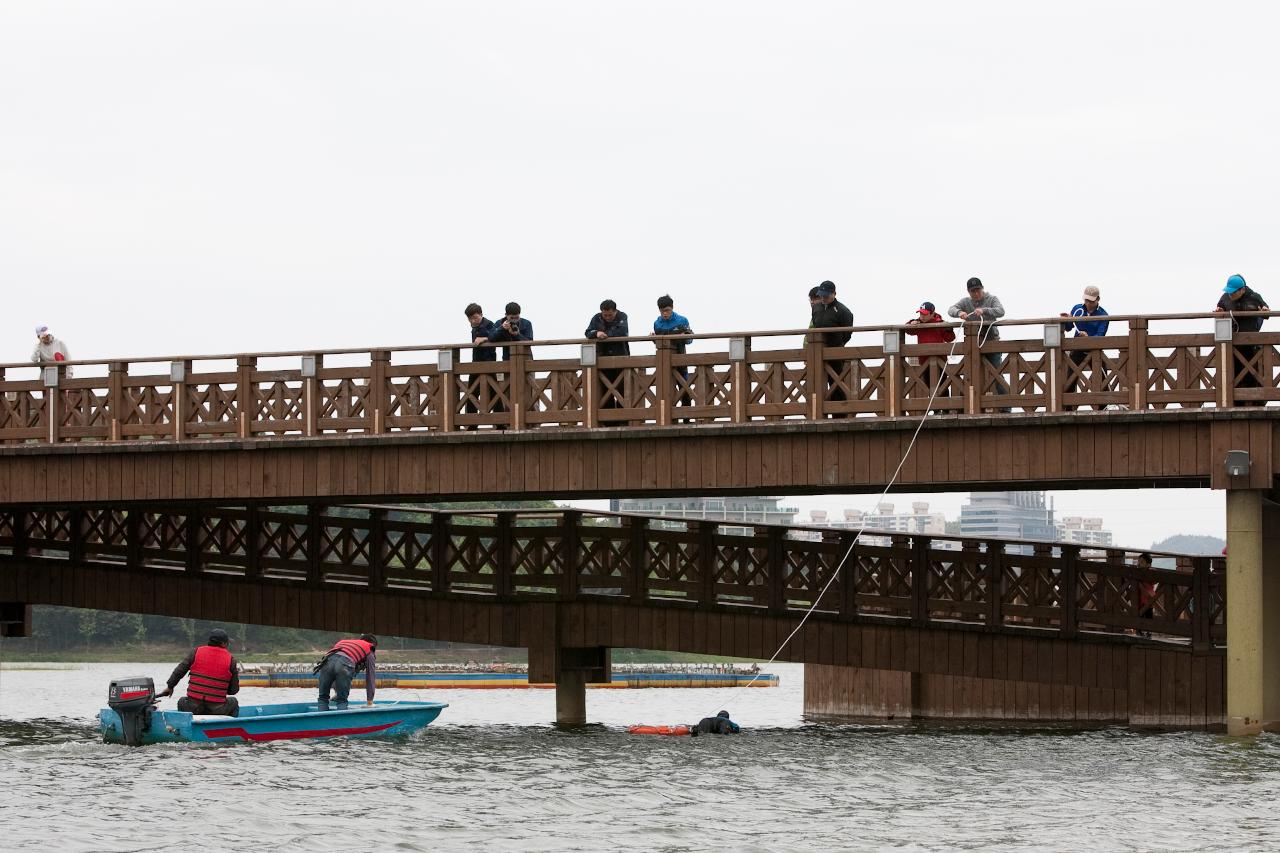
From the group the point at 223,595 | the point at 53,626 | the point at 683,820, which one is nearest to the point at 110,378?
the point at 223,595

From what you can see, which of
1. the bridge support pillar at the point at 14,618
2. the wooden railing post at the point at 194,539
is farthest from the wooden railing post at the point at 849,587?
the bridge support pillar at the point at 14,618

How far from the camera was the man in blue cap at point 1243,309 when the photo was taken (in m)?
28.0

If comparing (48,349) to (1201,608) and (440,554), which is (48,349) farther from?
(1201,608)

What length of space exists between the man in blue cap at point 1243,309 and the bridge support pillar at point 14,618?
22.3 meters

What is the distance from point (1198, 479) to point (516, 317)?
34.9ft

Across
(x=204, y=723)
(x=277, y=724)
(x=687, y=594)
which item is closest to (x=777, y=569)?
(x=687, y=594)

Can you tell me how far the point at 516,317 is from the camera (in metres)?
30.8

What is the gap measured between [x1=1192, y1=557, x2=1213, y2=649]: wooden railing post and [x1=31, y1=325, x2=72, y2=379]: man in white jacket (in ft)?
64.1

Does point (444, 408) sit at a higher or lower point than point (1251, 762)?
higher

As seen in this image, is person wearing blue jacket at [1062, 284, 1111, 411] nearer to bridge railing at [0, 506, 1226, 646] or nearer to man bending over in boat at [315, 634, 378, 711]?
bridge railing at [0, 506, 1226, 646]

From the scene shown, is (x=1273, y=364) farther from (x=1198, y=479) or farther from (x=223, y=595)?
(x=223, y=595)

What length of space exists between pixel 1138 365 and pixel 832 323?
4493 mm

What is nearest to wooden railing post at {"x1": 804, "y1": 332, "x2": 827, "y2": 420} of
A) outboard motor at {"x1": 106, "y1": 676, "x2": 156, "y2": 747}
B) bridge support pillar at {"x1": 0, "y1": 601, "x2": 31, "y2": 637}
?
outboard motor at {"x1": 106, "y1": 676, "x2": 156, "y2": 747}

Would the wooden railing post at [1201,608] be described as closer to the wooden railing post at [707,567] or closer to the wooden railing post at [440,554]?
the wooden railing post at [707,567]
